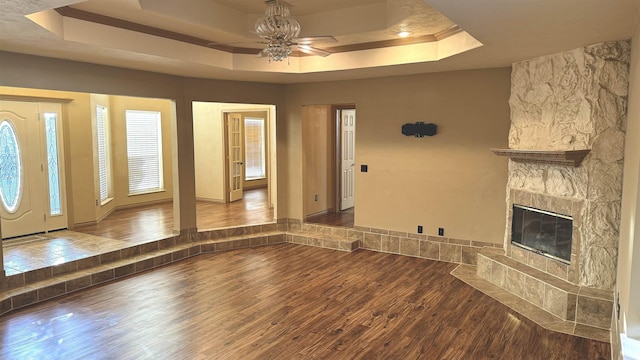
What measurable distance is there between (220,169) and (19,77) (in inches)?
193

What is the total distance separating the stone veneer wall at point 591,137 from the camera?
3.61m

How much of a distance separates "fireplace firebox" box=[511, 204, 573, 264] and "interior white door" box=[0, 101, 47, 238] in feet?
21.7

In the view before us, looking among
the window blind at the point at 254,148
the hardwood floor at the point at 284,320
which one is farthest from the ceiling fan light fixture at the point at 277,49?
the window blind at the point at 254,148

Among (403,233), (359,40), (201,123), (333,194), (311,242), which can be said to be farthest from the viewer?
(201,123)

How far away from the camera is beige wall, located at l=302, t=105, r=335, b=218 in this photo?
6969 millimetres

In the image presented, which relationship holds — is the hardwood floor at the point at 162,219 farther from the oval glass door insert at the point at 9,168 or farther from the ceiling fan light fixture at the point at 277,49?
the ceiling fan light fixture at the point at 277,49

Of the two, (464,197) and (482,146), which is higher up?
(482,146)

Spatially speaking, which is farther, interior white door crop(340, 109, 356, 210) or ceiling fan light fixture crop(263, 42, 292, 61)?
interior white door crop(340, 109, 356, 210)

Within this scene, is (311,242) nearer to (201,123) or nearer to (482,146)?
(482,146)

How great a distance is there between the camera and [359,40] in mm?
4785

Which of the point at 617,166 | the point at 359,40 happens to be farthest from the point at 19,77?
the point at 617,166

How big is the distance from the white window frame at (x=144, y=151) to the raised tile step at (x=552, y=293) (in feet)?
23.1

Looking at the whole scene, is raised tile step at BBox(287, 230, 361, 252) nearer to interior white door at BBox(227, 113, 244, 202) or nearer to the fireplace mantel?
the fireplace mantel

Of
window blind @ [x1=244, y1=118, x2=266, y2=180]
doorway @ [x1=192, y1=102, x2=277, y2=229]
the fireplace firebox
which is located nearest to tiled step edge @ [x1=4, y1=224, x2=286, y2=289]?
doorway @ [x1=192, y1=102, x2=277, y2=229]
